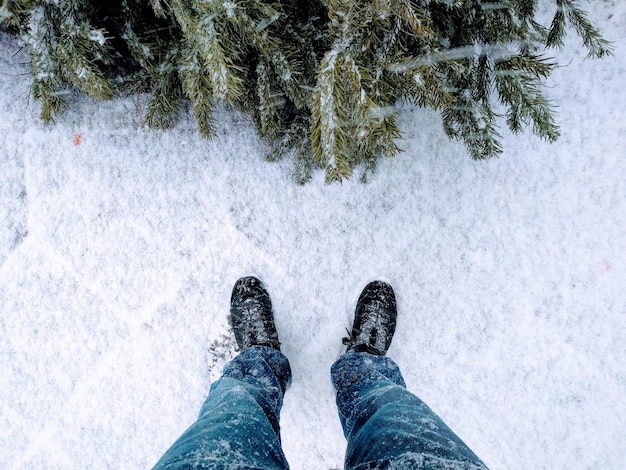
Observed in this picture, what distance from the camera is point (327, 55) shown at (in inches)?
44.1

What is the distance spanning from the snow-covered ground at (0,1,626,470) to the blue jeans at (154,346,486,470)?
0.37 metres

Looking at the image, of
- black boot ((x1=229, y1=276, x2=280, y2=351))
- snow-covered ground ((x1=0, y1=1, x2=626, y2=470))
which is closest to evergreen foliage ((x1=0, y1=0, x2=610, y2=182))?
snow-covered ground ((x1=0, y1=1, x2=626, y2=470))

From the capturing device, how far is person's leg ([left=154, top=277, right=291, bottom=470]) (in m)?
1.33

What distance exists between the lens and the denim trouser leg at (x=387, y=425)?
4.26ft

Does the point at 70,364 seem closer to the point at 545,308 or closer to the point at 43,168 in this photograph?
the point at 43,168

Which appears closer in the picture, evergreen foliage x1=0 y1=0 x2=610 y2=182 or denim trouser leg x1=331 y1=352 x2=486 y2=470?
evergreen foliage x1=0 y1=0 x2=610 y2=182

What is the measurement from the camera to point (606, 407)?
2297 millimetres

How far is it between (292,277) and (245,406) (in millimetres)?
Result: 871

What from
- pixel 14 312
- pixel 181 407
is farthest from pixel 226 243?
pixel 14 312

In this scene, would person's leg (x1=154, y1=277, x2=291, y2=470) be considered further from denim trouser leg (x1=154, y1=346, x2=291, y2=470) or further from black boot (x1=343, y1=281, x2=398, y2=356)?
black boot (x1=343, y1=281, x2=398, y2=356)

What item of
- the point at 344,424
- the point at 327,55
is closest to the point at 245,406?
the point at 344,424

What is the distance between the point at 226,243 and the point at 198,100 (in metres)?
1.07

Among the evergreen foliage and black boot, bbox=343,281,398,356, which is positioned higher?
the evergreen foliage

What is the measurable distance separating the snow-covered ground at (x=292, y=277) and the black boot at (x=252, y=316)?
87 mm
